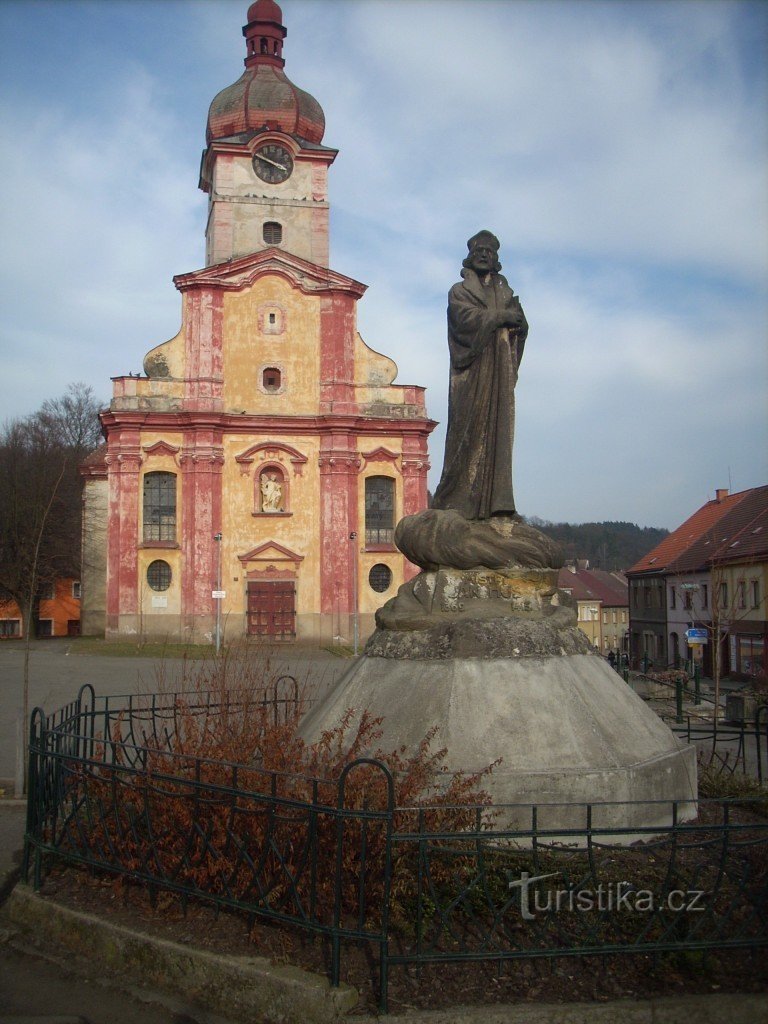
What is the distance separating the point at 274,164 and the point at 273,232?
9.28ft

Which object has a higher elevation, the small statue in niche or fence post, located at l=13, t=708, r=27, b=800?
the small statue in niche

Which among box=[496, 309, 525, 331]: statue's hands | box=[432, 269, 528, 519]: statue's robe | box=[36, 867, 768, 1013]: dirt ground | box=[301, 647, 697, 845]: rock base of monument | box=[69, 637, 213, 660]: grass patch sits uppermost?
box=[496, 309, 525, 331]: statue's hands

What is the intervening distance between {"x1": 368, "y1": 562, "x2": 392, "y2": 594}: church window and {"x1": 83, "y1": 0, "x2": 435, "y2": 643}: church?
0.05 m

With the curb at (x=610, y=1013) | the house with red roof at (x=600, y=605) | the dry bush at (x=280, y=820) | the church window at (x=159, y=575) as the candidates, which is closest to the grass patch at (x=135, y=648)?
the church window at (x=159, y=575)

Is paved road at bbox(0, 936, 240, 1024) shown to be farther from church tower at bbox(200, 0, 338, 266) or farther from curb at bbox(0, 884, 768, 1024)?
church tower at bbox(200, 0, 338, 266)

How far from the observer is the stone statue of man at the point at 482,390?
7.10 m

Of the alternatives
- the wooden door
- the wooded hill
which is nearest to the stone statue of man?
the wooden door

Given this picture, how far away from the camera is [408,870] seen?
4.52 m

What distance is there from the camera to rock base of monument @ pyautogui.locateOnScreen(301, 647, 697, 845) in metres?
5.44

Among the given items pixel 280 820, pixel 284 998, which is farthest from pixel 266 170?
pixel 284 998

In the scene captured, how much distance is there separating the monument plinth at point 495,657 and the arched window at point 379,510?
1126 inches

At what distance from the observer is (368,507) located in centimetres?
3634

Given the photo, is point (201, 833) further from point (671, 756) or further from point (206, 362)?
point (206, 362)

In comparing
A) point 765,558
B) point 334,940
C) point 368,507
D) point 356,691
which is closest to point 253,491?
point 368,507
